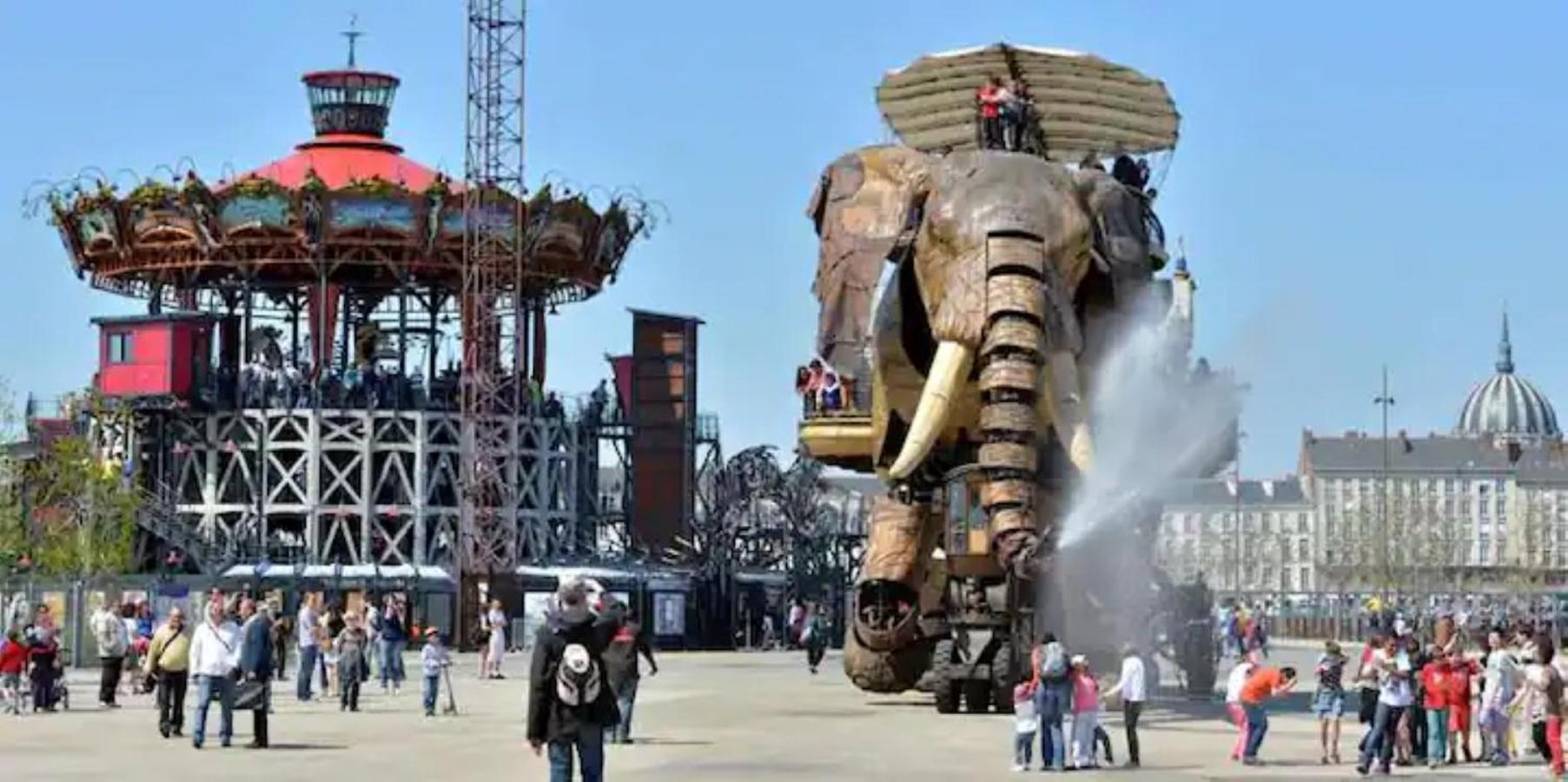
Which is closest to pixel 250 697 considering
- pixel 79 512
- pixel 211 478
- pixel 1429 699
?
pixel 1429 699

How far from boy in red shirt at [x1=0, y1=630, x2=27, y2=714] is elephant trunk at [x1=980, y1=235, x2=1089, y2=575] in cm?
1230

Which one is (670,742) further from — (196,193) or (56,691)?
(196,193)

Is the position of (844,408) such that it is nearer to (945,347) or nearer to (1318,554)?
(945,347)

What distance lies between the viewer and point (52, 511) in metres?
81.9

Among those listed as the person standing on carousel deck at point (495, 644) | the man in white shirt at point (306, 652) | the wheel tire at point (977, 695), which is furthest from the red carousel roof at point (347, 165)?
the wheel tire at point (977, 695)

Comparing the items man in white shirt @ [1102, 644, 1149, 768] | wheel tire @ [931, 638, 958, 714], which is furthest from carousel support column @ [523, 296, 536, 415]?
man in white shirt @ [1102, 644, 1149, 768]

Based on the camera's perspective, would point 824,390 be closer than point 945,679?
No

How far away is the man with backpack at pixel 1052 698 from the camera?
2689 cm

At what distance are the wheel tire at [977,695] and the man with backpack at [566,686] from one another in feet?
57.1

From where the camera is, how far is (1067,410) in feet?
106

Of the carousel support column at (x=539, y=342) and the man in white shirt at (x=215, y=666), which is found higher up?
the carousel support column at (x=539, y=342)

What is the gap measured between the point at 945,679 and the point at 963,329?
4452 mm

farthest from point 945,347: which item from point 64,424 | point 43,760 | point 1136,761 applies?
point 64,424

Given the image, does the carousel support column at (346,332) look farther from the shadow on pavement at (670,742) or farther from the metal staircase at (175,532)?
the shadow on pavement at (670,742)
